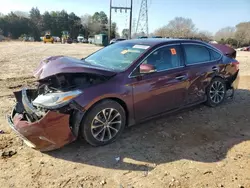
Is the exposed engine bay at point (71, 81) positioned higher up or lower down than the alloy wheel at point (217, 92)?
higher up

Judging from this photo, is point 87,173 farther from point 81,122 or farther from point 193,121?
point 193,121

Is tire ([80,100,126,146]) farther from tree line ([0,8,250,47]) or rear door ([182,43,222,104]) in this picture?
tree line ([0,8,250,47])

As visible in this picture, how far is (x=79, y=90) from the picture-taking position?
3631mm

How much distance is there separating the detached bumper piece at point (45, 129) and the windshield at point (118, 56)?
1310 mm

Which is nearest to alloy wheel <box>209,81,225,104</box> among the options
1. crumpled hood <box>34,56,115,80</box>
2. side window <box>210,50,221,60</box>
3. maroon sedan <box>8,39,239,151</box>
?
maroon sedan <box>8,39,239,151</box>

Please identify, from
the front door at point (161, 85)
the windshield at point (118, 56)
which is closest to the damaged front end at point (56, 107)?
the windshield at point (118, 56)

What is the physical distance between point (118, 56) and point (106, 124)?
54.1 inches

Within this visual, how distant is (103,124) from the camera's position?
3.91 metres

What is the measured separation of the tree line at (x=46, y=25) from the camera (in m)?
74.6

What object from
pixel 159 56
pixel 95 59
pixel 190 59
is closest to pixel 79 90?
pixel 95 59

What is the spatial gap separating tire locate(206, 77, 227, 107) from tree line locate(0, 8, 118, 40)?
226 ft

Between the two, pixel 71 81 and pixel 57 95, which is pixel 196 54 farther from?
pixel 57 95

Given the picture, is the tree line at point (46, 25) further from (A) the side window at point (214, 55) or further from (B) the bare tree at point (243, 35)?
(A) the side window at point (214, 55)

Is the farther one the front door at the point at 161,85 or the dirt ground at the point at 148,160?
the front door at the point at 161,85
